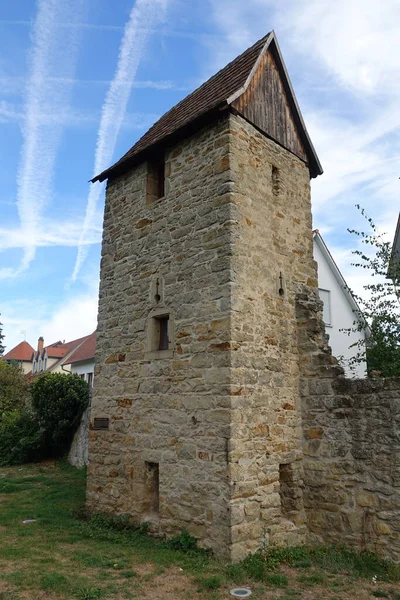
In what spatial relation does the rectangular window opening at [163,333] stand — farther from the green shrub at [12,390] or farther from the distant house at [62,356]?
the distant house at [62,356]

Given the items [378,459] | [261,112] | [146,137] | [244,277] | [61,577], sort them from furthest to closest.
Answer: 1. [146,137]
2. [261,112]
3. [244,277]
4. [378,459]
5. [61,577]

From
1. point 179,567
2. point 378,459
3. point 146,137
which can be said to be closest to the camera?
point 179,567

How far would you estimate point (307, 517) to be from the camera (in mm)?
6875

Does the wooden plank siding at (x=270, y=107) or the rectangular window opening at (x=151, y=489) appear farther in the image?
the wooden plank siding at (x=270, y=107)

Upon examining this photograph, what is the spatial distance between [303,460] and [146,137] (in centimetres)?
657

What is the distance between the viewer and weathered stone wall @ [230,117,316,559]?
623cm

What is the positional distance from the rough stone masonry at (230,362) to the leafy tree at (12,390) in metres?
11.7

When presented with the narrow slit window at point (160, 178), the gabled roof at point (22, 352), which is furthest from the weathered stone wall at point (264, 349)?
the gabled roof at point (22, 352)

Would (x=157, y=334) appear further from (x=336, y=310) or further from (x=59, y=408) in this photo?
(x=336, y=310)

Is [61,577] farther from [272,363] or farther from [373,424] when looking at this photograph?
[373,424]

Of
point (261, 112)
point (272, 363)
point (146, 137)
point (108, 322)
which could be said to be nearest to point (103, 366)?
point (108, 322)

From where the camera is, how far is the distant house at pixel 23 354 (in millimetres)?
42562

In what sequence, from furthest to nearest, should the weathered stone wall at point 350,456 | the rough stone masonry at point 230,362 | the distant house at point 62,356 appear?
the distant house at point 62,356 < the rough stone masonry at point 230,362 < the weathered stone wall at point 350,456

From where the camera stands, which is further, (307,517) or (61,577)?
(307,517)
